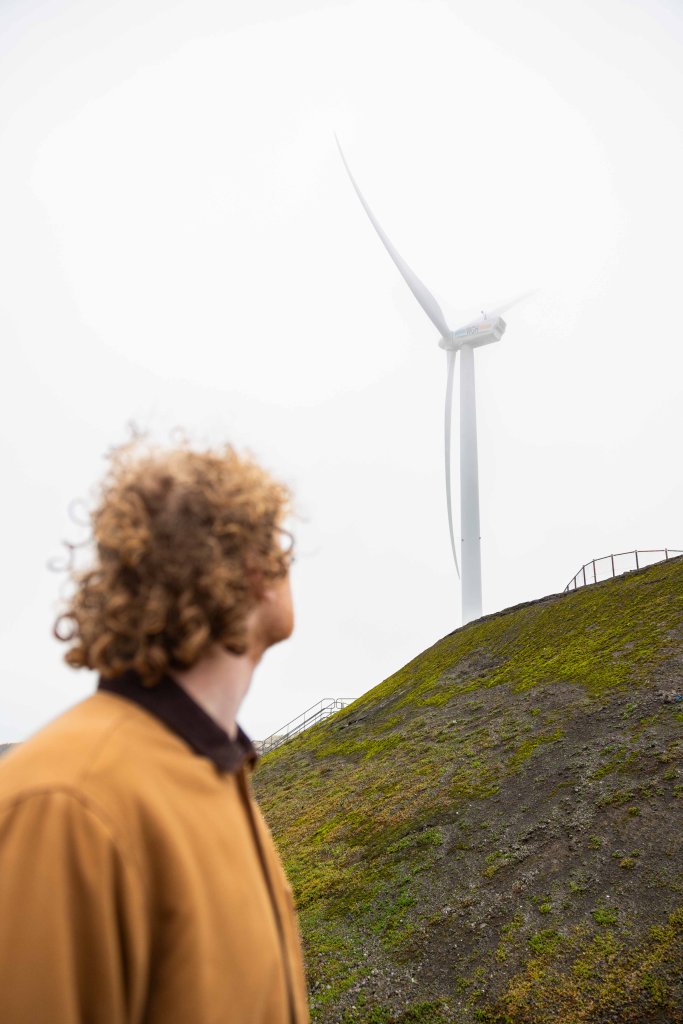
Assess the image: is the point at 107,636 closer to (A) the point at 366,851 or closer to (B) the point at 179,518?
(B) the point at 179,518

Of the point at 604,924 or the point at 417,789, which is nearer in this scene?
the point at 604,924

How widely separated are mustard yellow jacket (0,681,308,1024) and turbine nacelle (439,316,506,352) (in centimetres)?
4130

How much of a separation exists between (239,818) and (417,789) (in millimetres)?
18003

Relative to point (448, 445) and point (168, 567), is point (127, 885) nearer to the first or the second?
point (168, 567)

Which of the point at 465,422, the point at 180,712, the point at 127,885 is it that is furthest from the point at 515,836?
the point at 465,422

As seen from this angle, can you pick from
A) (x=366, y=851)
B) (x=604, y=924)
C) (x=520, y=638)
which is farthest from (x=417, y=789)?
(x=520, y=638)

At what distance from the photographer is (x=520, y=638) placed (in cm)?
2719

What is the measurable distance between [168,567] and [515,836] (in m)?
14.3

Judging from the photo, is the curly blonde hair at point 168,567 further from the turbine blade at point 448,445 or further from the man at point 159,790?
the turbine blade at point 448,445

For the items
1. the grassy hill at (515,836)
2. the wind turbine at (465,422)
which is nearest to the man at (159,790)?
the grassy hill at (515,836)

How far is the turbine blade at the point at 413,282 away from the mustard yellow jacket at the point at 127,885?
3924 cm

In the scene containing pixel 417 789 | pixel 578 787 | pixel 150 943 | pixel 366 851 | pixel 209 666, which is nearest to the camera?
pixel 150 943

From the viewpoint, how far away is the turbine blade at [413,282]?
38.8 meters

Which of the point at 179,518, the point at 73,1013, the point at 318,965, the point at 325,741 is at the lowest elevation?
the point at 325,741
